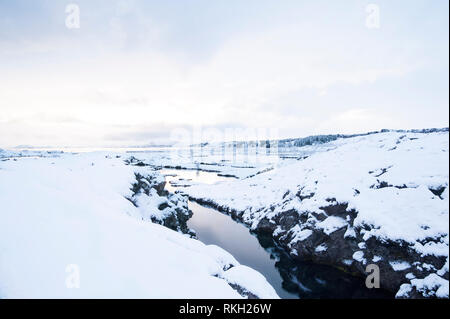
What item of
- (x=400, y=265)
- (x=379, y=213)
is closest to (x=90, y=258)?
(x=400, y=265)

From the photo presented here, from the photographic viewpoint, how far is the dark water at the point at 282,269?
1596cm

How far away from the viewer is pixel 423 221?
1420cm

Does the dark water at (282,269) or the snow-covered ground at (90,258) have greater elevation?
the snow-covered ground at (90,258)

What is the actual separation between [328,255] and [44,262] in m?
19.3

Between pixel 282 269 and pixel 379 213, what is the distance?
9.34 metres

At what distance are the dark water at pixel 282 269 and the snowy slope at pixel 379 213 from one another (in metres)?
1.03

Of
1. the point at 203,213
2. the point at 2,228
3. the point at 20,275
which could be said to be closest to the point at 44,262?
the point at 20,275

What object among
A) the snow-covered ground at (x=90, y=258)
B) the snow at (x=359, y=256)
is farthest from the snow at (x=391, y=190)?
the snow-covered ground at (x=90, y=258)

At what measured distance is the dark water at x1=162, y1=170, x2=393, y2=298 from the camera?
16.0 m

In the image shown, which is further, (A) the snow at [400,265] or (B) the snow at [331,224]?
(B) the snow at [331,224]

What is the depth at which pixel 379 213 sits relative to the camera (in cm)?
1606

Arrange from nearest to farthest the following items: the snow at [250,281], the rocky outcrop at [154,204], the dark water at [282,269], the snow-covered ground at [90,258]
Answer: the snow-covered ground at [90,258] < the snow at [250,281] < the dark water at [282,269] < the rocky outcrop at [154,204]

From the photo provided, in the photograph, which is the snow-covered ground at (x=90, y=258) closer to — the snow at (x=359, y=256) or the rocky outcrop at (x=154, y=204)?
the rocky outcrop at (x=154, y=204)

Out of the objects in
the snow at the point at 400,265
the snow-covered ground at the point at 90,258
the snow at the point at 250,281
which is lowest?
the snow at the point at 400,265
